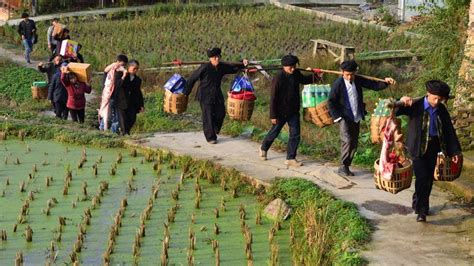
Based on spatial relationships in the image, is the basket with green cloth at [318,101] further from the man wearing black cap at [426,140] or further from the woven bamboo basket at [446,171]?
the woven bamboo basket at [446,171]

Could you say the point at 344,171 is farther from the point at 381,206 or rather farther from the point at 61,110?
the point at 61,110

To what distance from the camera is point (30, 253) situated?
8766mm

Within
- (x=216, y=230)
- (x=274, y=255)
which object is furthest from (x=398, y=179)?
(x=216, y=230)

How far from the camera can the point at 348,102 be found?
34.9 feet

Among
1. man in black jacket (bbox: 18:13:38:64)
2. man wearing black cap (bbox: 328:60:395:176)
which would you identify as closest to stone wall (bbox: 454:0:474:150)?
man wearing black cap (bbox: 328:60:395:176)

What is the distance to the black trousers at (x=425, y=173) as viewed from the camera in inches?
367

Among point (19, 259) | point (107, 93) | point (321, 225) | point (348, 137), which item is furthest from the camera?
point (107, 93)

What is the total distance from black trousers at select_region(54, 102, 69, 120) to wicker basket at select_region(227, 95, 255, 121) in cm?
334

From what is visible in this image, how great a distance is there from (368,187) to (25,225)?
3.68 metres

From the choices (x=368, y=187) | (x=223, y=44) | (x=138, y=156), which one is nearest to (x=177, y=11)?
(x=223, y=44)

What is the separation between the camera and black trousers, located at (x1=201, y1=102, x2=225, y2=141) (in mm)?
12312

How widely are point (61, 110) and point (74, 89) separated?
0.83 metres

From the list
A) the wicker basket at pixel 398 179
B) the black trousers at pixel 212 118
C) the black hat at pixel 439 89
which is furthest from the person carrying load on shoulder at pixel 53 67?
the black hat at pixel 439 89

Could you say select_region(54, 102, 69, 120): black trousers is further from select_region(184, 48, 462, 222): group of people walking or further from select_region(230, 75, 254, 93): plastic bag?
select_region(230, 75, 254, 93): plastic bag
